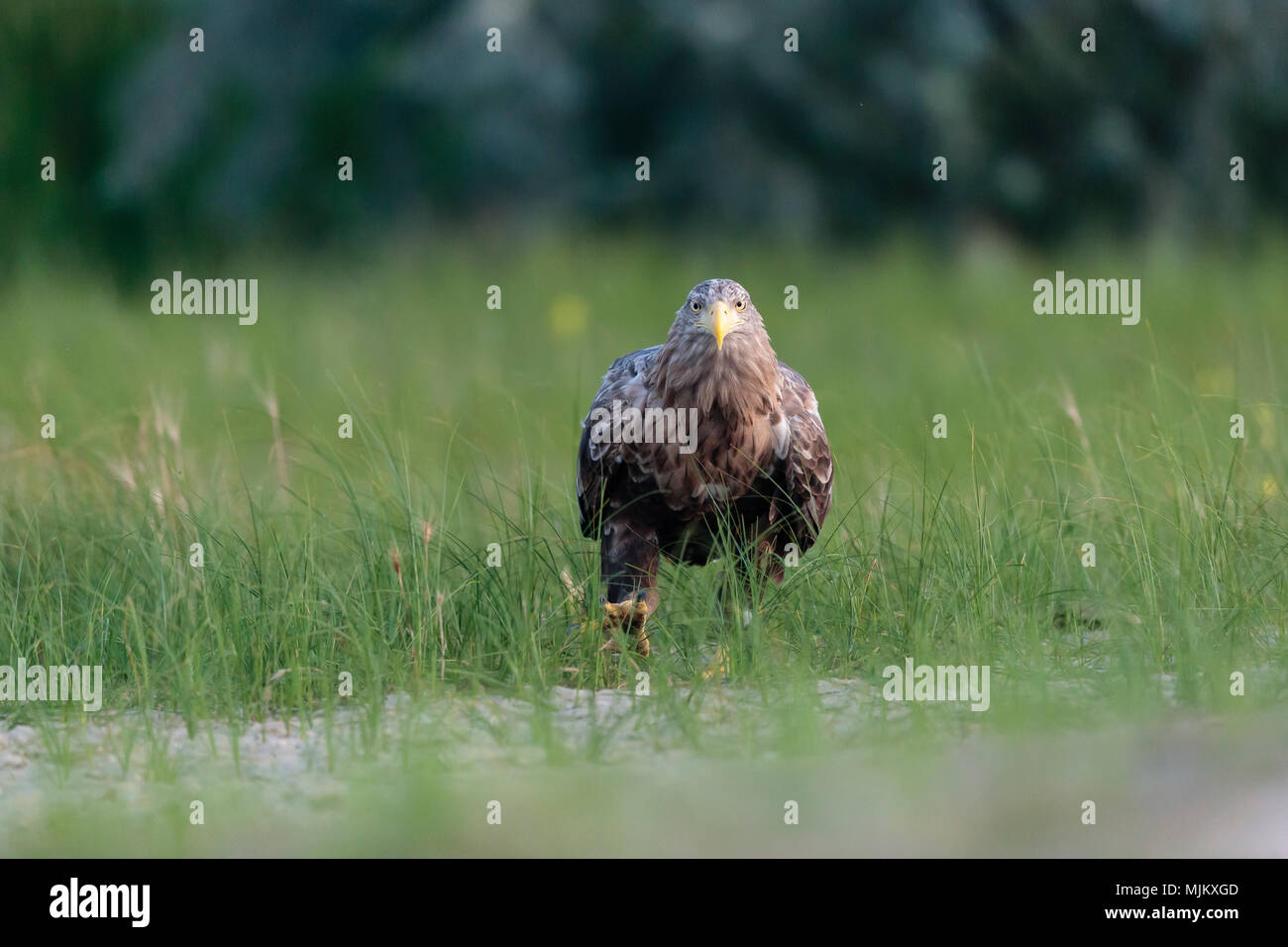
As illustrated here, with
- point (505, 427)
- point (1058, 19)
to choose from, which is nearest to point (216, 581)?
point (505, 427)

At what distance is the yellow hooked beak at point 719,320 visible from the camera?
5.44 meters

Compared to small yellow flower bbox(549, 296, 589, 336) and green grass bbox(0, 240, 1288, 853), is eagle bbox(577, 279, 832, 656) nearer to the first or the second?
green grass bbox(0, 240, 1288, 853)

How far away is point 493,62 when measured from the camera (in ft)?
42.7

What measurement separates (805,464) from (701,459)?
0.40 meters

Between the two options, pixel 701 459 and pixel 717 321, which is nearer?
pixel 717 321

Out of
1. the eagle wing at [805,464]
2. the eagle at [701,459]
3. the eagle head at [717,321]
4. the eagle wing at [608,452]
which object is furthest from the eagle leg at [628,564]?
the eagle head at [717,321]

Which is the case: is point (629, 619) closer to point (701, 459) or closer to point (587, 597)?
point (587, 597)

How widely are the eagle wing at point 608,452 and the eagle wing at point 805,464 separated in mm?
510

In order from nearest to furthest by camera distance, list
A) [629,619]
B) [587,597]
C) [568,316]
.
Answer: [629,619] < [587,597] < [568,316]

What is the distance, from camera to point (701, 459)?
18.6 feet

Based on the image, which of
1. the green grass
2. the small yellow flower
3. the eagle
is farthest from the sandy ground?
the small yellow flower

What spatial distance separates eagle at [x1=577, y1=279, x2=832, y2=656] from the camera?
18.5 ft

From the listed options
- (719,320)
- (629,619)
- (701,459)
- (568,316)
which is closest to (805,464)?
(701,459)

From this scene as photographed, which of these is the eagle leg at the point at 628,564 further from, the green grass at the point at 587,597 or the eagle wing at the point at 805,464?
the eagle wing at the point at 805,464
